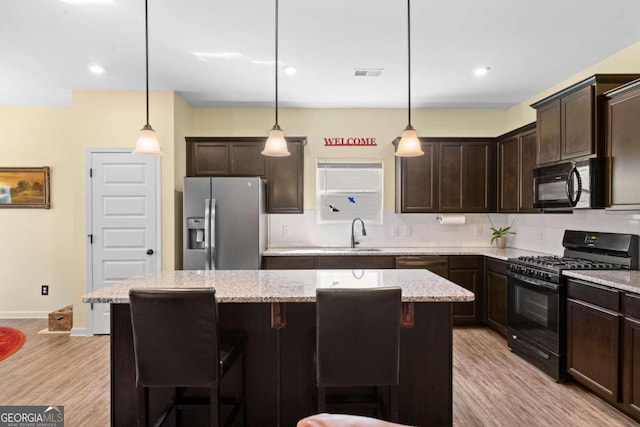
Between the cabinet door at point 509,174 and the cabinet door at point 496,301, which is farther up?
the cabinet door at point 509,174

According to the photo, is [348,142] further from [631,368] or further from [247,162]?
[631,368]

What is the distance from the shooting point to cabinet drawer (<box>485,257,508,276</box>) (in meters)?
3.94

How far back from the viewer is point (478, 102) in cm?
475

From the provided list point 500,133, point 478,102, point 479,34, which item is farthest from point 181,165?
point 500,133

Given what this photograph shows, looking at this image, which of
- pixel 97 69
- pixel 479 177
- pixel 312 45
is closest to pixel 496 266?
pixel 479 177

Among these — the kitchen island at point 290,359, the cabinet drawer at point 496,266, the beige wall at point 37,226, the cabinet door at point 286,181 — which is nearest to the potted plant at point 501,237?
the cabinet drawer at point 496,266

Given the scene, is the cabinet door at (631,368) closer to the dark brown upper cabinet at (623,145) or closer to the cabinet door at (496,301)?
the dark brown upper cabinet at (623,145)

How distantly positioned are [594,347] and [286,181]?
11.2 ft

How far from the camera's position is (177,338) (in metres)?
1.77

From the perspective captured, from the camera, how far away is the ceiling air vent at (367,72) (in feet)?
12.0

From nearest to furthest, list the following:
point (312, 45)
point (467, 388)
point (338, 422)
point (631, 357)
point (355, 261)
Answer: point (338, 422)
point (631, 357)
point (467, 388)
point (312, 45)
point (355, 261)

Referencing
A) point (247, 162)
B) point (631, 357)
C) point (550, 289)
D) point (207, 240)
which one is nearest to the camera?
point (631, 357)

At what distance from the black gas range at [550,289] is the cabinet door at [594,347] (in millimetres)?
92

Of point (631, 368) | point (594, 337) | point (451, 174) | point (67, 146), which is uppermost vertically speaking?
point (67, 146)
